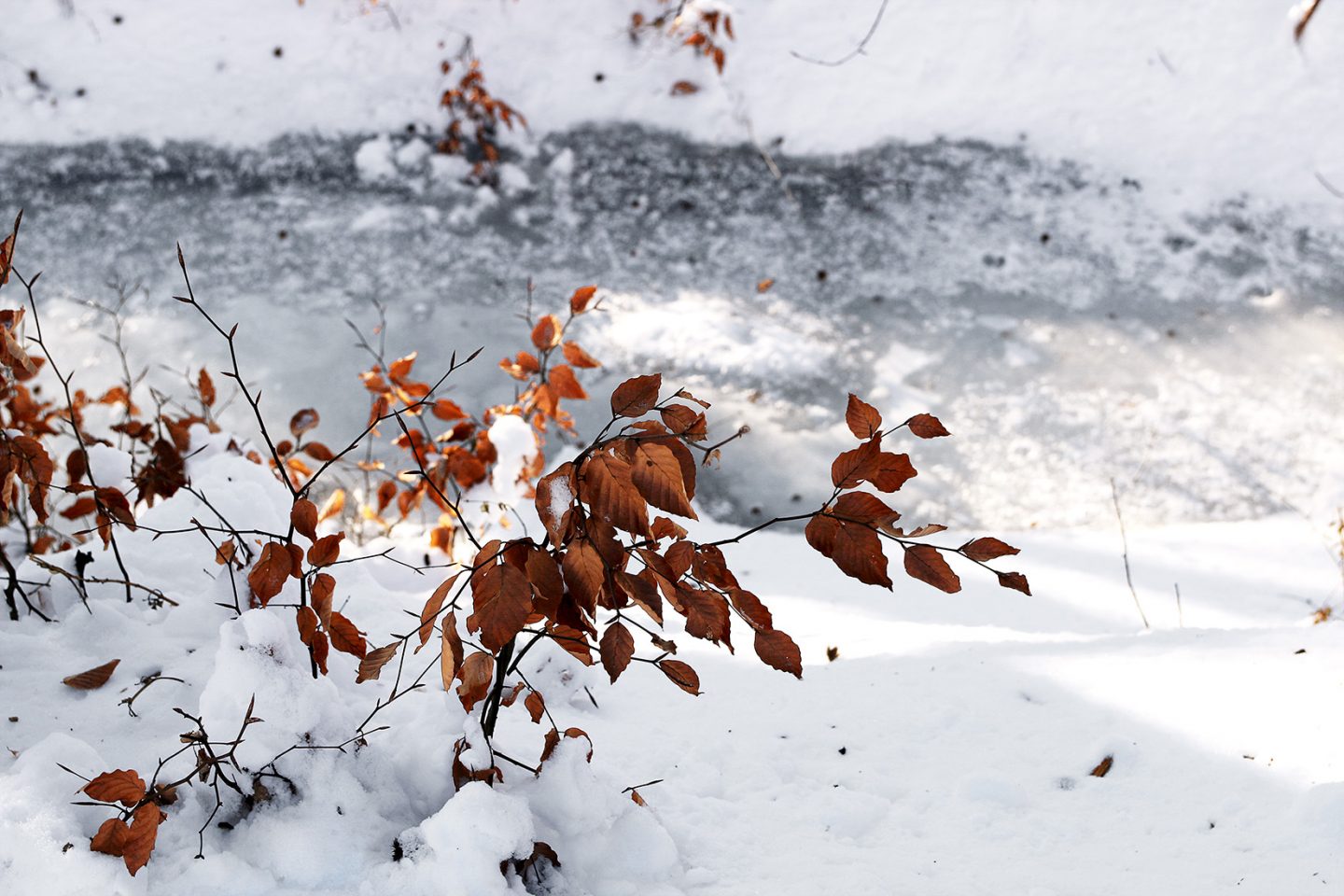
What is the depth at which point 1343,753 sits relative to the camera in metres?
1.43

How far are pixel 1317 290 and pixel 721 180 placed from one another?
2.82 m

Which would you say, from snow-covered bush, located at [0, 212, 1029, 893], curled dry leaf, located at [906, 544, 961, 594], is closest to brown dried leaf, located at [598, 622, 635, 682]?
snow-covered bush, located at [0, 212, 1029, 893]

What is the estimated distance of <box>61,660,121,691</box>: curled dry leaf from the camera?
4.78 feet

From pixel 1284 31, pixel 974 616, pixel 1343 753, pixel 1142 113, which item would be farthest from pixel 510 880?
pixel 1284 31

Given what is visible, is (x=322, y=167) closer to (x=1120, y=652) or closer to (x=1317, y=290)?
(x=1120, y=652)

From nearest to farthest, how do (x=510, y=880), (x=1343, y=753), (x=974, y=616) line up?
(x=510, y=880) < (x=1343, y=753) < (x=974, y=616)

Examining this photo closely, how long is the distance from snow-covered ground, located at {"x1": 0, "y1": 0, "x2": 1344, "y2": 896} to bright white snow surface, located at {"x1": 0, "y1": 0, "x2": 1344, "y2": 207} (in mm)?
25

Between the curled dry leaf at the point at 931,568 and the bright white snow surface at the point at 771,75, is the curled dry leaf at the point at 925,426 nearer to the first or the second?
the curled dry leaf at the point at 931,568

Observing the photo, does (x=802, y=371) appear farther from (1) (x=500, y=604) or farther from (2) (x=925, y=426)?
(1) (x=500, y=604)

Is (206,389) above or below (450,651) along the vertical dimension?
below

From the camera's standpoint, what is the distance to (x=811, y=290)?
14.0 ft

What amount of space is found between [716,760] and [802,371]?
244 centimetres

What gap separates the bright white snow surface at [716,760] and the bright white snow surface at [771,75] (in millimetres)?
3715

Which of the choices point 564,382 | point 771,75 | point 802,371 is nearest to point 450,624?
point 564,382
